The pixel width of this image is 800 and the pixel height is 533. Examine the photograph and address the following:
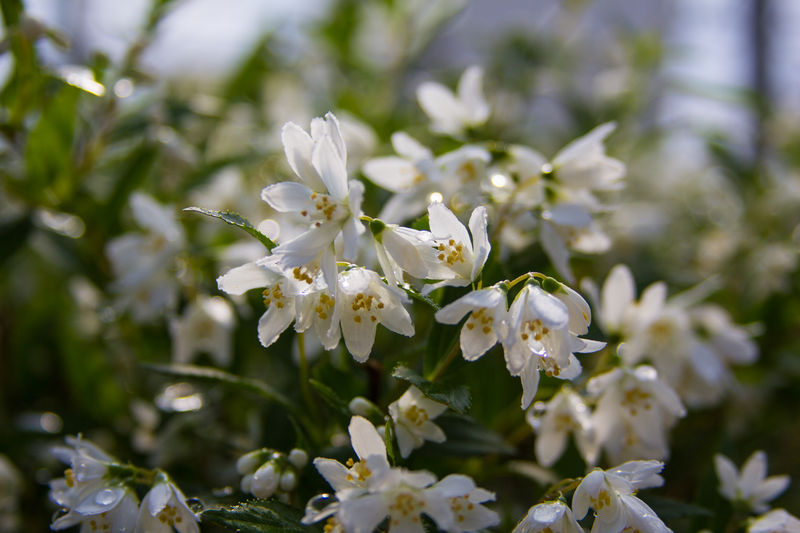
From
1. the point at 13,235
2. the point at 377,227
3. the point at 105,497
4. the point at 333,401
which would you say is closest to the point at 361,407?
the point at 333,401

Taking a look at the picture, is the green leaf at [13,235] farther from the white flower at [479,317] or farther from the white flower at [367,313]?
the white flower at [479,317]

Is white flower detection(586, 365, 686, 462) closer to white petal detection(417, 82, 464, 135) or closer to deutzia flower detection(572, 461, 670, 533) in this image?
deutzia flower detection(572, 461, 670, 533)

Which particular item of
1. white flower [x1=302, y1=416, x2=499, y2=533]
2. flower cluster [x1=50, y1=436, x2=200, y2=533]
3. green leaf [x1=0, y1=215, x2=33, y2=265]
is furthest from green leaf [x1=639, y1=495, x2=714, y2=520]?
green leaf [x1=0, y1=215, x2=33, y2=265]

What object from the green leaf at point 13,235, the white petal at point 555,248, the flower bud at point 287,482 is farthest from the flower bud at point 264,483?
the green leaf at point 13,235


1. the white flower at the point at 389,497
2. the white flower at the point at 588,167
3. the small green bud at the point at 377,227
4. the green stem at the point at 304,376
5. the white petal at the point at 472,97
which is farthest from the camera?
the white petal at the point at 472,97

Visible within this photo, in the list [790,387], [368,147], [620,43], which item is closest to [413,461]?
[368,147]
